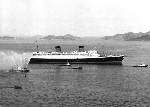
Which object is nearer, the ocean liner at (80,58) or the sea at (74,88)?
the sea at (74,88)

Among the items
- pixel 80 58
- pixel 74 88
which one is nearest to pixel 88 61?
pixel 80 58

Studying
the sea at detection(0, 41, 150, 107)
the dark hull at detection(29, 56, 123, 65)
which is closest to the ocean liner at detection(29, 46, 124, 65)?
the dark hull at detection(29, 56, 123, 65)

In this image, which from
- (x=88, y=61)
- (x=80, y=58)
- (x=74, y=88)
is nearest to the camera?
(x=74, y=88)

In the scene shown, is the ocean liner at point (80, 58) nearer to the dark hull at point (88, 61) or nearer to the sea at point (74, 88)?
the dark hull at point (88, 61)

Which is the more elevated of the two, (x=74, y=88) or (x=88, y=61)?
(x=88, y=61)

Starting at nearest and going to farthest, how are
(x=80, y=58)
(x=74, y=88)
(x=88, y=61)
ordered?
(x=74, y=88), (x=88, y=61), (x=80, y=58)

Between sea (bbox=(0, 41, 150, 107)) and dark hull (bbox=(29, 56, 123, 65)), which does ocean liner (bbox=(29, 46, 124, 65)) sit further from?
sea (bbox=(0, 41, 150, 107))

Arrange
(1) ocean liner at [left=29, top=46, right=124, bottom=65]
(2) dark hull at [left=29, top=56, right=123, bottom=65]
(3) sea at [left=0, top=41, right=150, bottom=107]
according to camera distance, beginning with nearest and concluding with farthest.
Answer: (3) sea at [left=0, top=41, right=150, bottom=107], (2) dark hull at [left=29, top=56, right=123, bottom=65], (1) ocean liner at [left=29, top=46, right=124, bottom=65]

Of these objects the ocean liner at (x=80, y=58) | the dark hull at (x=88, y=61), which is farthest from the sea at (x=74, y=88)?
the ocean liner at (x=80, y=58)

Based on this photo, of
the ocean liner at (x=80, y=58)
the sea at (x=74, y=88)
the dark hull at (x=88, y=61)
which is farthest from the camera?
the ocean liner at (x=80, y=58)

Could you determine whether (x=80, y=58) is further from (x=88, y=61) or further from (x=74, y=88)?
(x=74, y=88)

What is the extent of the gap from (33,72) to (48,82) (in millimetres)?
22942

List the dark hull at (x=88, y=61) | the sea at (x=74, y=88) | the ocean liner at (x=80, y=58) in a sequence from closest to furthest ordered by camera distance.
Result: the sea at (x=74, y=88)
the dark hull at (x=88, y=61)
the ocean liner at (x=80, y=58)

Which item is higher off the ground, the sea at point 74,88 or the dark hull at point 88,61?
the dark hull at point 88,61
